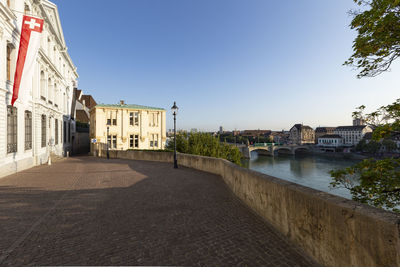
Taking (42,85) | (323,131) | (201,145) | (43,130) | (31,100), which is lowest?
(201,145)

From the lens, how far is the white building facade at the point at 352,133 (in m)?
112

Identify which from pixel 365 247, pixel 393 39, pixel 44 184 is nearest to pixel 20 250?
pixel 365 247

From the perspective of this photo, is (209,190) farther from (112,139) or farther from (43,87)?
(112,139)

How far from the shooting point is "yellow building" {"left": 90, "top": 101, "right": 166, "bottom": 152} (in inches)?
1085

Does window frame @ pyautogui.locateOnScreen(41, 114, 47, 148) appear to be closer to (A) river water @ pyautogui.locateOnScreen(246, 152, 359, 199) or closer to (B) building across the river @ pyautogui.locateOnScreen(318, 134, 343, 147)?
(A) river water @ pyautogui.locateOnScreen(246, 152, 359, 199)

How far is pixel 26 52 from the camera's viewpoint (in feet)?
38.4

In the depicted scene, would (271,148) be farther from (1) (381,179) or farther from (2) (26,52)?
(2) (26,52)

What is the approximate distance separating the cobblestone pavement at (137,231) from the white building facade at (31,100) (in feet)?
22.5

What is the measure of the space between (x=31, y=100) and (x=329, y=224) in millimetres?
20145

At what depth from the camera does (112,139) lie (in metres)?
28.3

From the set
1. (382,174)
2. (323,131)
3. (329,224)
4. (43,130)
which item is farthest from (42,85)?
(323,131)

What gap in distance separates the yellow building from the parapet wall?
1071 inches

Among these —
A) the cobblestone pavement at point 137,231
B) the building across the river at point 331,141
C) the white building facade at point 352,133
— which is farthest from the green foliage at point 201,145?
the white building facade at point 352,133

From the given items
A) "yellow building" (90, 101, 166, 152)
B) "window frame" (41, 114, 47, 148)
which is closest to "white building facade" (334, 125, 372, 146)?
"yellow building" (90, 101, 166, 152)
